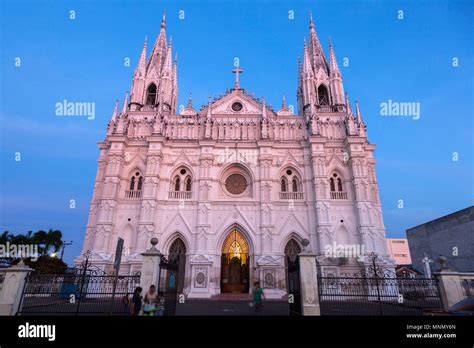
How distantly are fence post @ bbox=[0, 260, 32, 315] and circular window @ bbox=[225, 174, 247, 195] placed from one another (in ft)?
51.2

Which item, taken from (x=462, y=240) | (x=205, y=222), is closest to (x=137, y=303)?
(x=205, y=222)

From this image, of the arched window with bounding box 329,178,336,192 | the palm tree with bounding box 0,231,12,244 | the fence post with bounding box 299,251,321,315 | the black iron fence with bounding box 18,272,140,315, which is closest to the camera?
the fence post with bounding box 299,251,321,315

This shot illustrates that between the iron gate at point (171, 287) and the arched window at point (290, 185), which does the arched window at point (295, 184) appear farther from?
the iron gate at point (171, 287)

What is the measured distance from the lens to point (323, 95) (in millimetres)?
28484

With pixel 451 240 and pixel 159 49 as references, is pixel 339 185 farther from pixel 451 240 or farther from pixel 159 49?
A: pixel 159 49

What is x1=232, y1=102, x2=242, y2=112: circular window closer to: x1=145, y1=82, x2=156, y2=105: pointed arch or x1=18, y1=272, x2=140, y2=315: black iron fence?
x1=145, y1=82, x2=156, y2=105: pointed arch

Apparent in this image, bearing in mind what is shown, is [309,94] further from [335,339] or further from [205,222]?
[335,339]

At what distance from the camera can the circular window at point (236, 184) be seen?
23.7 m

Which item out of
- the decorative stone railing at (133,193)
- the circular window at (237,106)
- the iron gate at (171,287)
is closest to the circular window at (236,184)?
the circular window at (237,106)

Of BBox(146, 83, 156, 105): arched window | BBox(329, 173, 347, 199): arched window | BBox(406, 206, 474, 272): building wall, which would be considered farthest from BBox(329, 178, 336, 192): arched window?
BBox(146, 83, 156, 105): arched window

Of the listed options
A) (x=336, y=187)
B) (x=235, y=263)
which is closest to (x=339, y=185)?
(x=336, y=187)

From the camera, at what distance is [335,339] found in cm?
489

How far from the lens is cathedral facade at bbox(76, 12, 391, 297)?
2042 centimetres

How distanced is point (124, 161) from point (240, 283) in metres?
14.1
